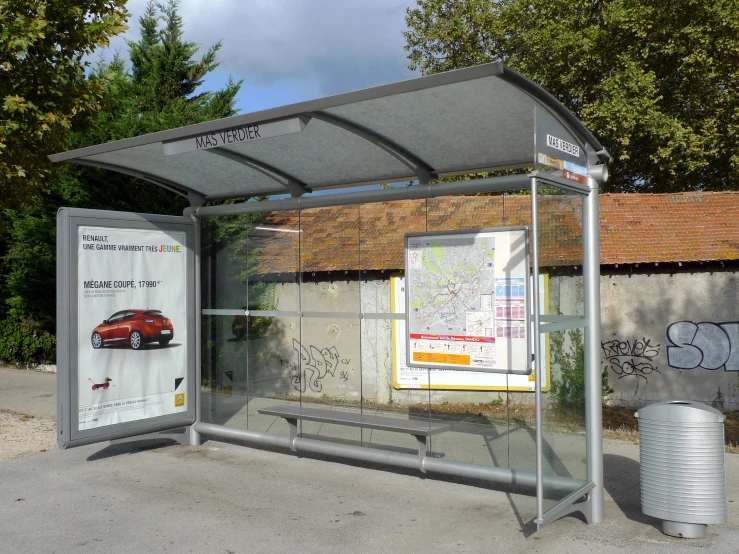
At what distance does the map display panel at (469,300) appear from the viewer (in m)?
5.81

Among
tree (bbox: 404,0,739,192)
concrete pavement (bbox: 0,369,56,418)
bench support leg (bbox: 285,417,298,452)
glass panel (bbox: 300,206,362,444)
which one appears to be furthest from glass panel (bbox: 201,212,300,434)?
tree (bbox: 404,0,739,192)

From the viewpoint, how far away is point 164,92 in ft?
45.3

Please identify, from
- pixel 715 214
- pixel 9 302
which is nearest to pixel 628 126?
pixel 715 214

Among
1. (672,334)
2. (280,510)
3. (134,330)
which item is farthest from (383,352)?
(672,334)

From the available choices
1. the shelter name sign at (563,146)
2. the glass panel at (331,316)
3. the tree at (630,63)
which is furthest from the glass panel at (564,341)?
the tree at (630,63)

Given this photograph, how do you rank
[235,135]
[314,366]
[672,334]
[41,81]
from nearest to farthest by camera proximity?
[235,135] < [314,366] < [41,81] < [672,334]

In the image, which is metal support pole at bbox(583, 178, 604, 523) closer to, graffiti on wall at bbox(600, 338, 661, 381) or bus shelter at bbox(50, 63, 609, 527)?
bus shelter at bbox(50, 63, 609, 527)

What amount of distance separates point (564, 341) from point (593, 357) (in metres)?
0.29

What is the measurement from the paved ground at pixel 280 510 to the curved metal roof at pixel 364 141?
2723 mm

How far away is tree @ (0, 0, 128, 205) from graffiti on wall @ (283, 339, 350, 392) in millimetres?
4689

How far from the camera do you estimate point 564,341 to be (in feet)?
17.1

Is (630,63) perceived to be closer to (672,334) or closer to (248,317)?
(672,334)

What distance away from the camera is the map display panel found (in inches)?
229

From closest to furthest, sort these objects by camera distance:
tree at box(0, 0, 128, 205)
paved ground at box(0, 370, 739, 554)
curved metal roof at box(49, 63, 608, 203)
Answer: curved metal roof at box(49, 63, 608, 203) → paved ground at box(0, 370, 739, 554) → tree at box(0, 0, 128, 205)
